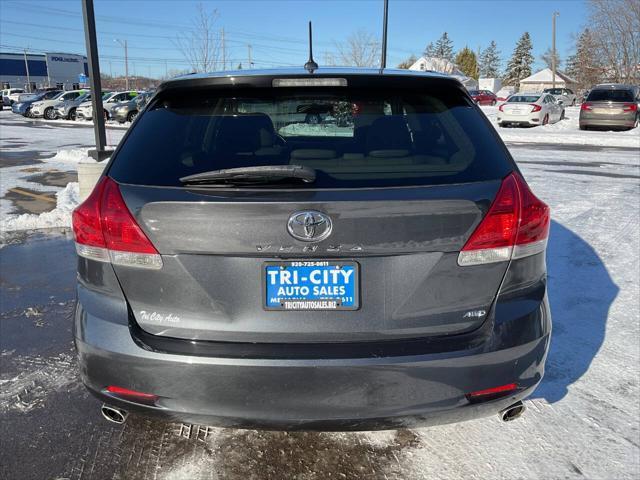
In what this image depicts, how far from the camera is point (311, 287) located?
77.0 inches

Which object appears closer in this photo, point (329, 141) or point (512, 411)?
point (512, 411)

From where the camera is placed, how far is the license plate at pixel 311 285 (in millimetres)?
1945

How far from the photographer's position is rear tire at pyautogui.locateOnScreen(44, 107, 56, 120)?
35.4 m

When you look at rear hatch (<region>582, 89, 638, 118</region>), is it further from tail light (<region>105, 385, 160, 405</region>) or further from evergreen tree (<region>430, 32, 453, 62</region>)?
evergreen tree (<region>430, 32, 453, 62</region>)

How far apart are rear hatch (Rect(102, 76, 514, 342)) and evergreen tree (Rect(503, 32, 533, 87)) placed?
394ft

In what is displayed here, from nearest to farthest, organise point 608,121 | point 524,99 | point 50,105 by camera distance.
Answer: point 608,121, point 524,99, point 50,105

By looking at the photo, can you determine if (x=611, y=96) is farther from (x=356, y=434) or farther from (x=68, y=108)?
(x=68, y=108)

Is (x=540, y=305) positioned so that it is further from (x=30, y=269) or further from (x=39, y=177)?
(x=39, y=177)

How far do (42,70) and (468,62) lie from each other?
8274 cm

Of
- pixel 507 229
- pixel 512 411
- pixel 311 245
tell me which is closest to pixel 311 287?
pixel 311 245

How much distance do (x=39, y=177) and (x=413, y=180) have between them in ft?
36.7

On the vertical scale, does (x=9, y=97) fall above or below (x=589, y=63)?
below

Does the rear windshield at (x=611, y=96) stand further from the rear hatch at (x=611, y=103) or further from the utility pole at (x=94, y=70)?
the utility pole at (x=94, y=70)

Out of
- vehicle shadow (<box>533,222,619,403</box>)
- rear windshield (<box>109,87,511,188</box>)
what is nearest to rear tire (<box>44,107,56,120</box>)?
vehicle shadow (<box>533,222,619,403</box>)
